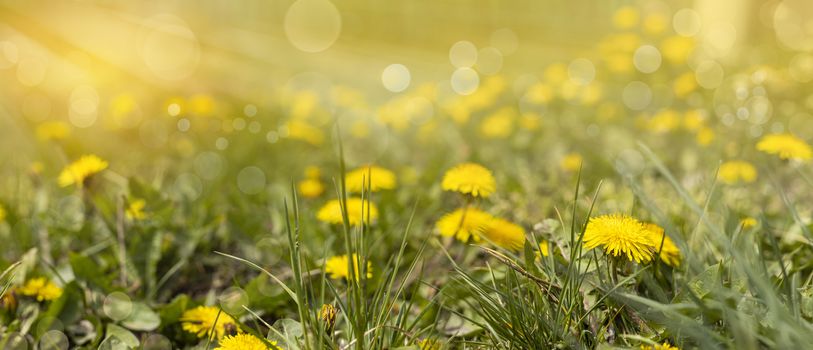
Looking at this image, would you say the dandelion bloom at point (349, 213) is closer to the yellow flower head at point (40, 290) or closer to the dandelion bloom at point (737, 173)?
the yellow flower head at point (40, 290)

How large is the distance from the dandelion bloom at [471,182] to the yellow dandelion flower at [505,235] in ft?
0.21

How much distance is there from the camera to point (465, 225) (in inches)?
42.7

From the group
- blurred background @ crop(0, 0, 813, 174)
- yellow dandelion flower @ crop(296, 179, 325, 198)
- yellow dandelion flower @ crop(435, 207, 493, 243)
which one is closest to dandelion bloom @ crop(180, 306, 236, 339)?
yellow dandelion flower @ crop(435, 207, 493, 243)

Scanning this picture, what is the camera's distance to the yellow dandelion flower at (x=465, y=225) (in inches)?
42.0

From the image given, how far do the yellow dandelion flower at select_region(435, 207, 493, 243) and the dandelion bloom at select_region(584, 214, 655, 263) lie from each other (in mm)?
266

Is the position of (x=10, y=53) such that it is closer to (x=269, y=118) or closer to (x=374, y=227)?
(x=269, y=118)

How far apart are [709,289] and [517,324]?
0.85 ft

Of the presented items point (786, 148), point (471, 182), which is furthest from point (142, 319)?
Answer: point (786, 148)

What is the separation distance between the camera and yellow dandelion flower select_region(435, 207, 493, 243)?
1.07 meters

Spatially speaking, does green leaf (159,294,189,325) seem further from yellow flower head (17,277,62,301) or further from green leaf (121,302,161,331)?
yellow flower head (17,277,62,301)

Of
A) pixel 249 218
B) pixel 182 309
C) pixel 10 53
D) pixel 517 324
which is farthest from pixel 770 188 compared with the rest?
pixel 10 53

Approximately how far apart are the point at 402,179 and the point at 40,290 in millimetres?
1107

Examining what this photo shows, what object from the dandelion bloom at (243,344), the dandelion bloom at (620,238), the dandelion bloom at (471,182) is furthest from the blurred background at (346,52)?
the dandelion bloom at (620,238)

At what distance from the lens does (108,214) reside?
1346 mm
